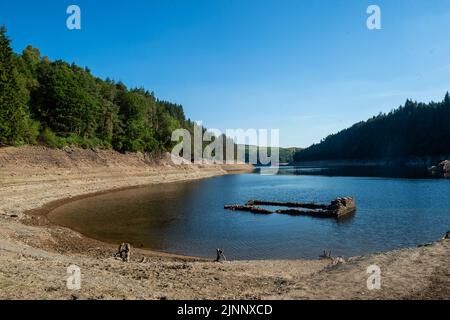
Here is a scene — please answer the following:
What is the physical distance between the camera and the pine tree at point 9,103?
55.0m

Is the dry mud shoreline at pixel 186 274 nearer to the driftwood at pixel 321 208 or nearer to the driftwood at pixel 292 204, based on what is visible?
the driftwood at pixel 321 208

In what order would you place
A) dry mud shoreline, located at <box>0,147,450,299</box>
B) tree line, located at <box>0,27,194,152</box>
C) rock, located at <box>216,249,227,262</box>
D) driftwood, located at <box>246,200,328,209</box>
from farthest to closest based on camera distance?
tree line, located at <box>0,27,194,152</box> < driftwood, located at <box>246,200,328,209</box> < rock, located at <box>216,249,227,262</box> < dry mud shoreline, located at <box>0,147,450,299</box>

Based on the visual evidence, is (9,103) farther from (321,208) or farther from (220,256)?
(321,208)

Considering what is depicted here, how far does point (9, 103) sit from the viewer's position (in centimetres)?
5672

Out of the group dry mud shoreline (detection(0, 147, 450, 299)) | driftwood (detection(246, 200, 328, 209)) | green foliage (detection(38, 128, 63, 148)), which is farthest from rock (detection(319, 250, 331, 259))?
green foliage (detection(38, 128, 63, 148))

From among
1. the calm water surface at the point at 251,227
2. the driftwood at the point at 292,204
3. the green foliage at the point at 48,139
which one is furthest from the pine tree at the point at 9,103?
the driftwood at the point at 292,204

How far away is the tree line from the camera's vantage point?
5813 cm

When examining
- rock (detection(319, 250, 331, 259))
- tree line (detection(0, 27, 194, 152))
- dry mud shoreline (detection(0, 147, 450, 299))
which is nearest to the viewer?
dry mud shoreline (detection(0, 147, 450, 299))

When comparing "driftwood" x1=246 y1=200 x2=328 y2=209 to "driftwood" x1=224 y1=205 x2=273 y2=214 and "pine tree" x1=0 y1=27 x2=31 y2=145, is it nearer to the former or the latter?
"driftwood" x1=224 y1=205 x2=273 y2=214

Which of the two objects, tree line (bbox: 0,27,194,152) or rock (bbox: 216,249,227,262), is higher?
tree line (bbox: 0,27,194,152)

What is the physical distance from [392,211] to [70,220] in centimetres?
3818

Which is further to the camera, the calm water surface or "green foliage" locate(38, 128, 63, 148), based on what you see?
"green foliage" locate(38, 128, 63, 148)

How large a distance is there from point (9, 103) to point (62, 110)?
86.4 ft

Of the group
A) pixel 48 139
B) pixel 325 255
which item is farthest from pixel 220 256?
pixel 48 139
